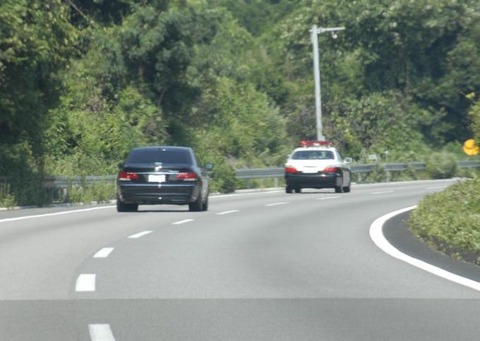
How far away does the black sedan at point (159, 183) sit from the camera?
29047mm

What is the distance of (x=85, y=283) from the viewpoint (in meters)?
14.1

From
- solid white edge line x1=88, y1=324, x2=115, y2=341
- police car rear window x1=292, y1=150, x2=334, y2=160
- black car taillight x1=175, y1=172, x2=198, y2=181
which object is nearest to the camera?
solid white edge line x1=88, y1=324, x2=115, y2=341

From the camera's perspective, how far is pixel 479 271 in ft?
50.1

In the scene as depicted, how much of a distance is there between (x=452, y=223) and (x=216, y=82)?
35.9 meters

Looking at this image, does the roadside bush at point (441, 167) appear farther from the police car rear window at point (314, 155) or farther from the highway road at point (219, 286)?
the highway road at point (219, 286)

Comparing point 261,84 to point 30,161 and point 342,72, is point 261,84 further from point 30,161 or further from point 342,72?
point 30,161

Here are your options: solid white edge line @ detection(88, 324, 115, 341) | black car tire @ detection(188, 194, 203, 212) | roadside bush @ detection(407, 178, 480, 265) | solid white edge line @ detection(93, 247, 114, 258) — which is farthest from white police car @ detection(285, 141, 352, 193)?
solid white edge line @ detection(88, 324, 115, 341)

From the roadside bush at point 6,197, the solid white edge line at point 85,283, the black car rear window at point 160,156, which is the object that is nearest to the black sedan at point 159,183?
the black car rear window at point 160,156

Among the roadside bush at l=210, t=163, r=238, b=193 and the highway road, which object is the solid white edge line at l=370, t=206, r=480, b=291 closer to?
the highway road

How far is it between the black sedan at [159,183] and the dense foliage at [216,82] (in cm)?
383

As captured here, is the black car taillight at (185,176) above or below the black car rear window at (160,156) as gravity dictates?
below

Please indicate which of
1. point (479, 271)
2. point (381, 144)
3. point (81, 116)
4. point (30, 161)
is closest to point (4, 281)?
point (479, 271)

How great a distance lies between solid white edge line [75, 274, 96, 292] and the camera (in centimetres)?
1353

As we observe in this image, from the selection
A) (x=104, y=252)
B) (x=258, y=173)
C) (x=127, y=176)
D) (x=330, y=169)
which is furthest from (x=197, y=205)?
(x=258, y=173)
